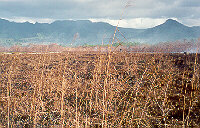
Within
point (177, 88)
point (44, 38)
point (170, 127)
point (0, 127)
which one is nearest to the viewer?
point (0, 127)

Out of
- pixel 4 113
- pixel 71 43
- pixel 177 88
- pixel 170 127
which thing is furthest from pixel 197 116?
pixel 4 113

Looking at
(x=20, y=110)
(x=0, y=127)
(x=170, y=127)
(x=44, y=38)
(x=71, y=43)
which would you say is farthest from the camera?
(x=20, y=110)

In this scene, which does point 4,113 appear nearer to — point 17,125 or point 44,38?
point 17,125

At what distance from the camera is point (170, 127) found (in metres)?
3.29

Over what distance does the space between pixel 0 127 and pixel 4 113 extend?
0.77 metres

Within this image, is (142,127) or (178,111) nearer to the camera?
(142,127)

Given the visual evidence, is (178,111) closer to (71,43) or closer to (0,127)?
(71,43)

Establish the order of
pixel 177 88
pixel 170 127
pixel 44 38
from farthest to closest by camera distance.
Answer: pixel 177 88
pixel 44 38
pixel 170 127

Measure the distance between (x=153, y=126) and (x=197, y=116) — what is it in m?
1.18

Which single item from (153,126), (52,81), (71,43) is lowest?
(153,126)

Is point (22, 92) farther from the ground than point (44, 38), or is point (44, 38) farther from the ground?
point (44, 38)

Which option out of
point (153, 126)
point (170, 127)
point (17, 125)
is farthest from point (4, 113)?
point (170, 127)

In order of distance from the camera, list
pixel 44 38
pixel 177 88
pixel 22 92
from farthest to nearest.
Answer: pixel 177 88 < pixel 22 92 < pixel 44 38

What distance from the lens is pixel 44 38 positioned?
142 inches
